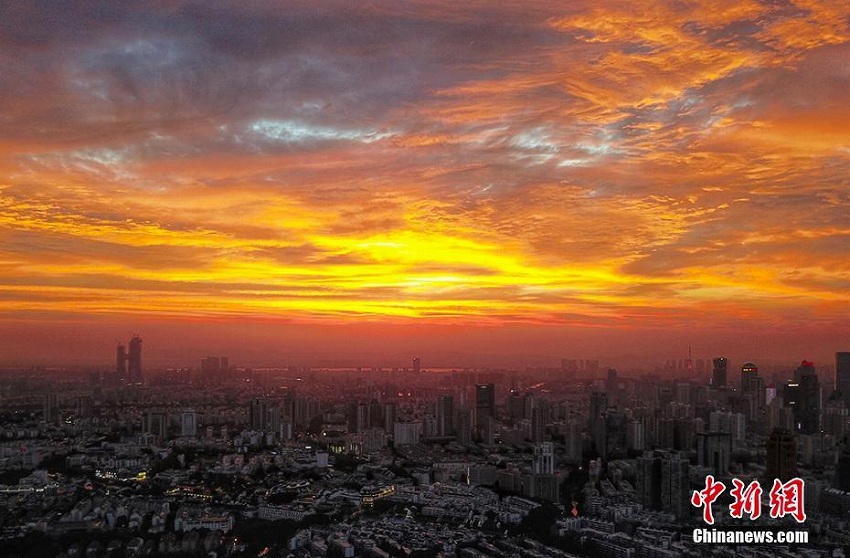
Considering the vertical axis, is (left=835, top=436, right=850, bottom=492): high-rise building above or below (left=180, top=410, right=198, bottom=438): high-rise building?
above

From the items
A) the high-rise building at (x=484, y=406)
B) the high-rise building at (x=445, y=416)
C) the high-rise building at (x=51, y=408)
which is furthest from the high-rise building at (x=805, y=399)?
the high-rise building at (x=51, y=408)

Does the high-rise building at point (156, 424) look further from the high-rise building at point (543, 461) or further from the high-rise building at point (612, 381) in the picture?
the high-rise building at point (612, 381)

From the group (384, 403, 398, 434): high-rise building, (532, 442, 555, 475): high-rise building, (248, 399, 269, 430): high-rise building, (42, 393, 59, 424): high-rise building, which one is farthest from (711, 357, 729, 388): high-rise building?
(42, 393, 59, 424): high-rise building

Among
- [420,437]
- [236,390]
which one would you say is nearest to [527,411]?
[420,437]

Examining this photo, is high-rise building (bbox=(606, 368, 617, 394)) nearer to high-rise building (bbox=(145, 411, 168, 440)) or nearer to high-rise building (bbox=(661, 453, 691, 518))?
high-rise building (bbox=(661, 453, 691, 518))

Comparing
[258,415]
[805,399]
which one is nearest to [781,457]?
[805,399]

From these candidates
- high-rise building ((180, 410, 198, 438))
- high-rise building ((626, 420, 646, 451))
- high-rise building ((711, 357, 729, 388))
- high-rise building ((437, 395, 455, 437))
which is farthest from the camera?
high-rise building ((711, 357, 729, 388))

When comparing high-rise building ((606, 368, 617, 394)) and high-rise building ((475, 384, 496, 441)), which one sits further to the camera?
high-rise building ((606, 368, 617, 394))
